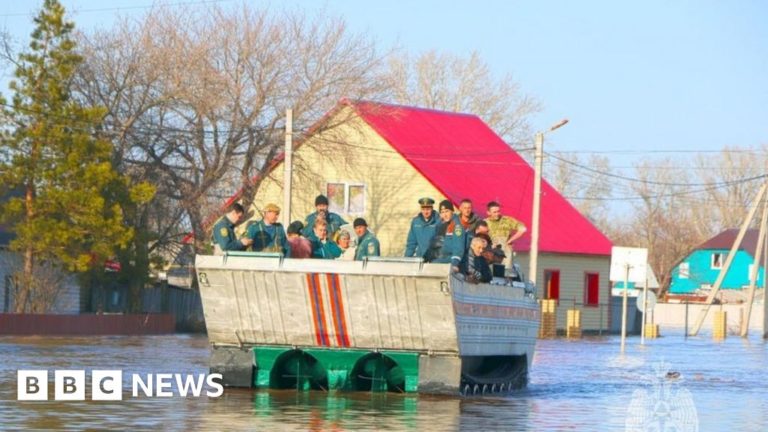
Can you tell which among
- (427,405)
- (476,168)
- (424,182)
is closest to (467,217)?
(427,405)

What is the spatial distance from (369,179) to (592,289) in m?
9.63

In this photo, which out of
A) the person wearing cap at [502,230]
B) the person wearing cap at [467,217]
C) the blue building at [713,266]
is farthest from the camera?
the blue building at [713,266]

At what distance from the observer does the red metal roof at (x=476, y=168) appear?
2233 inches

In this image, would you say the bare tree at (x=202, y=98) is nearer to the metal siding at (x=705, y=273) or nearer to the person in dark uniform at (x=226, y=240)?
the person in dark uniform at (x=226, y=240)

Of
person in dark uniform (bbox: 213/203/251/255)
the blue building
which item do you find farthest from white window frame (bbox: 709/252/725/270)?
person in dark uniform (bbox: 213/203/251/255)

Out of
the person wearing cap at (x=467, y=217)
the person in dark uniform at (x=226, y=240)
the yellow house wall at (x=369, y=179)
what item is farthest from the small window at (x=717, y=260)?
the person in dark uniform at (x=226, y=240)

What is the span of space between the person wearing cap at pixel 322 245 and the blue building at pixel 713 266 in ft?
312

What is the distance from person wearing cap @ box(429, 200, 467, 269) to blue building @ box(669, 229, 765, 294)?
94756 millimetres

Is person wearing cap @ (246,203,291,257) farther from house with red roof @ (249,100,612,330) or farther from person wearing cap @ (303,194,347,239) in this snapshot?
house with red roof @ (249,100,612,330)

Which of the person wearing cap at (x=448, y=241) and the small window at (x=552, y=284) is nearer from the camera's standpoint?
the person wearing cap at (x=448, y=241)

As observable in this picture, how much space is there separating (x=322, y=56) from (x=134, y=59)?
22.3 feet

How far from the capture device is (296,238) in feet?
66.9

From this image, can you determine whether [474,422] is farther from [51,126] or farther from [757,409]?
[51,126]

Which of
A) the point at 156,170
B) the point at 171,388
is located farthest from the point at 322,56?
the point at 171,388
